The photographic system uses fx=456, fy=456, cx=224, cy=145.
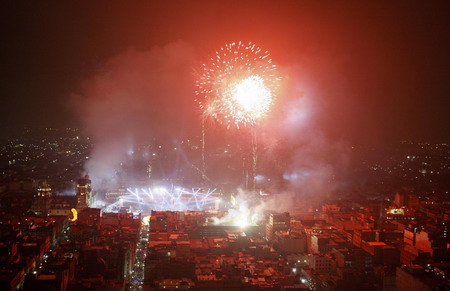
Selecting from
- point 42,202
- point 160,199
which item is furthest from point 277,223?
point 42,202

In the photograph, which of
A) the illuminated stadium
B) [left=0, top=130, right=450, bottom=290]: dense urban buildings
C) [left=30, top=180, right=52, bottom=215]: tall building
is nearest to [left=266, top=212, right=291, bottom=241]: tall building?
[left=0, top=130, right=450, bottom=290]: dense urban buildings

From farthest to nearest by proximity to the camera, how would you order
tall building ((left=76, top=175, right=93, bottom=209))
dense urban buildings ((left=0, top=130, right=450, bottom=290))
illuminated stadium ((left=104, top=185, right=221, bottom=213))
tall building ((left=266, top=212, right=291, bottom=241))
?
illuminated stadium ((left=104, top=185, right=221, bottom=213)) < tall building ((left=76, top=175, right=93, bottom=209)) < tall building ((left=266, top=212, right=291, bottom=241)) < dense urban buildings ((left=0, top=130, right=450, bottom=290))

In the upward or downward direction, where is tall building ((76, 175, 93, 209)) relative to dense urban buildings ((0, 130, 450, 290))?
upward

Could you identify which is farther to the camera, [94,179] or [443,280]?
[94,179]

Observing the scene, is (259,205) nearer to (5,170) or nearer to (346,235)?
(346,235)

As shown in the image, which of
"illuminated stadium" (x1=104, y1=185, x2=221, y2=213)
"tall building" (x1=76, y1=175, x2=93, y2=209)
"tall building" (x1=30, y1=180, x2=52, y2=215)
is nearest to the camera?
"tall building" (x1=30, y1=180, x2=52, y2=215)

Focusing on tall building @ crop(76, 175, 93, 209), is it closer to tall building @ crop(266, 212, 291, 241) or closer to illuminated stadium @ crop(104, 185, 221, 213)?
illuminated stadium @ crop(104, 185, 221, 213)

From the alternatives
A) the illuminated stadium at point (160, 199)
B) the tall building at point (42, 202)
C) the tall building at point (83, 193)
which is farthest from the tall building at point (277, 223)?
the tall building at point (42, 202)

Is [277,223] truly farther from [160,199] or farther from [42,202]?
[42,202]

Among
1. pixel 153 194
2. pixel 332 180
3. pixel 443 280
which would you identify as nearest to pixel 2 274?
pixel 443 280

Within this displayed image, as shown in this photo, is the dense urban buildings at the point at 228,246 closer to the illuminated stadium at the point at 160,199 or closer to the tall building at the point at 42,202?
the tall building at the point at 42,202

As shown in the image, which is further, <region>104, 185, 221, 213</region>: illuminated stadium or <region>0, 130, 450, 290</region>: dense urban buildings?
<region>104, 185, 221, 213</region>: illuminated stadium
